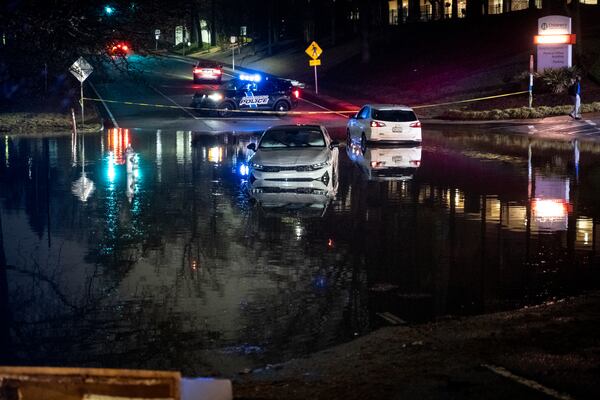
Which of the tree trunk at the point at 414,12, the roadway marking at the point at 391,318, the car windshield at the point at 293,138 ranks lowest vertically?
the roadway marking at the point at 391,318

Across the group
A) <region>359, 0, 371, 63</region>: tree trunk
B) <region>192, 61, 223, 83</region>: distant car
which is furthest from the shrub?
<region>192, 61, 223, 83</region>: distant car

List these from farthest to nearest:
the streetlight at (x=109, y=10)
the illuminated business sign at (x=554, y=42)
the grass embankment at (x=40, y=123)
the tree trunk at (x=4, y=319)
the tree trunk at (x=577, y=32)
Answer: the tree trunk at (x=577, y=32)
the illuminated business sign at (x=554, y=42)
the grass embankment at (x=40, y=123)
the streetlight at (x=109, y=10)
the tree trunk at (x=4, y=319)

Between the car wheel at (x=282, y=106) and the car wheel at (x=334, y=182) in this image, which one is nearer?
the car wheel at (x=334, y=182)

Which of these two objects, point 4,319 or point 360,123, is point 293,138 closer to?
point 360,123

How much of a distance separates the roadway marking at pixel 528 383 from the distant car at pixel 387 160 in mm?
14763

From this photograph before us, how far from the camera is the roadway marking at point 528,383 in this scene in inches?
262

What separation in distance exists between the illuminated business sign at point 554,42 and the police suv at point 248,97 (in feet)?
40.3

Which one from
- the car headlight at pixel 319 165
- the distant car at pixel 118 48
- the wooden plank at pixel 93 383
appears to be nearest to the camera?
the wooden plank at pixel 93 383

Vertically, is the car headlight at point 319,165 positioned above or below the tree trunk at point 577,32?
below

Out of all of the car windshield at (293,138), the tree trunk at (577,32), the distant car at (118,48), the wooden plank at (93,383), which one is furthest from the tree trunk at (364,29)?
the wooden plank at (93,383)

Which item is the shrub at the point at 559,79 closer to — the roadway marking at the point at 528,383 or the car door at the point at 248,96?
the car door at the point at 248,96

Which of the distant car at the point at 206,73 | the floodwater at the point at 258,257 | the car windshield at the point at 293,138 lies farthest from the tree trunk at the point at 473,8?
the car windshield at the point at 293,138

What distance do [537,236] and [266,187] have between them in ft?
24.8

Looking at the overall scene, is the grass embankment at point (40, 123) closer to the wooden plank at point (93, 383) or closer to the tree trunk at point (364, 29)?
the tree trunk at point (364, 29)
